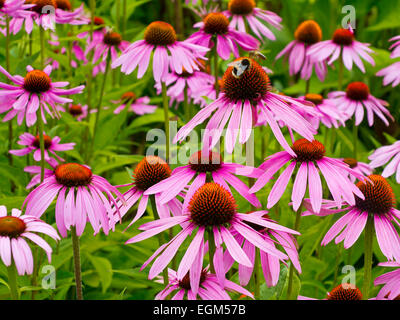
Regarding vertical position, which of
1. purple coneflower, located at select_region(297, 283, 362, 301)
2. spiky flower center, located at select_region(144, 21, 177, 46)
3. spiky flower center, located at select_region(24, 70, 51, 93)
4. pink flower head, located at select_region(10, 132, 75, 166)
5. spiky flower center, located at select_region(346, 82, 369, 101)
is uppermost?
spiky flower center, located at select_region(144, 21, 177, 46)

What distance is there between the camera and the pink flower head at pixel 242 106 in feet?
2.80

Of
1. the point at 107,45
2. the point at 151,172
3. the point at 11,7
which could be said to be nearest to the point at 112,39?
the point at 107,45

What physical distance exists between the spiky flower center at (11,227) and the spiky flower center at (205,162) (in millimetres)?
285

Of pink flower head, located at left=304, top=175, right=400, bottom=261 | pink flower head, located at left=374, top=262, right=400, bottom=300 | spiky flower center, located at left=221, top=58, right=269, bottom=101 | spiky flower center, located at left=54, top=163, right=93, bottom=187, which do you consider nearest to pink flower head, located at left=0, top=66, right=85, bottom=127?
spiky flower center, located at left=54, top=163, right=93, bottom=187

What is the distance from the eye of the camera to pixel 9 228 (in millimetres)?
756

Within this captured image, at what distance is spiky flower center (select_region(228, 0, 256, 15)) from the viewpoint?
1.71m

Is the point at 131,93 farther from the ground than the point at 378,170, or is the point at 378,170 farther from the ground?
the point at 131,93

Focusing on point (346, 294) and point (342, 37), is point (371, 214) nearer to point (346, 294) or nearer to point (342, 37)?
point (346, 294)

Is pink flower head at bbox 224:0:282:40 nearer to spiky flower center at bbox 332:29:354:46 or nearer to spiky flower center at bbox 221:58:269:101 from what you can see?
spiky flower center at bbox 332:29:354:46

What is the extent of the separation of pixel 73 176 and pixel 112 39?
3.48 ft

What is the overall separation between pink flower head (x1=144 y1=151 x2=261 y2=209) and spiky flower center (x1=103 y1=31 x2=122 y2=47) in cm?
107
